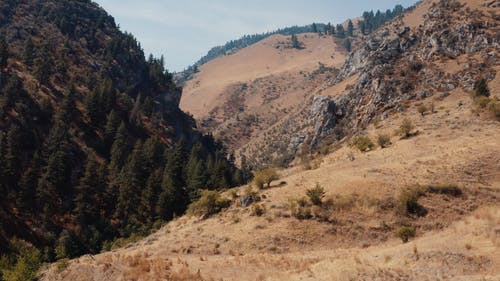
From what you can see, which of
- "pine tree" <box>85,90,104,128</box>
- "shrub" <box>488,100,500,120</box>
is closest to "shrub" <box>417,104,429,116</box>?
"shrub" <box>488,100,500,120</box>

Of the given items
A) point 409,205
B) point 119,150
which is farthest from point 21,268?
point 119,150

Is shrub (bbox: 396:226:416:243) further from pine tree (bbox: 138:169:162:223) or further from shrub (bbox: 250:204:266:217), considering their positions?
pine tree (bbox: 138:169:162:223)

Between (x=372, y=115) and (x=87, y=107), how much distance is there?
77.2 metres

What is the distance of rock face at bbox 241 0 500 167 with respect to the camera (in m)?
84.2

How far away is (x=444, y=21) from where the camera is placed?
101 m

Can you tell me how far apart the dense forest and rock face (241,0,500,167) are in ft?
110

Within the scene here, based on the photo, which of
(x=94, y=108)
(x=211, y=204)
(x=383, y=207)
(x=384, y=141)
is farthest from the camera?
(x=94, y=108)

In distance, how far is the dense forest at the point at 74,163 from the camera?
220 ft

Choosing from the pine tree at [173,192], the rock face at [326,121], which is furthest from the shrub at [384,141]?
the pine tree at [173,192]

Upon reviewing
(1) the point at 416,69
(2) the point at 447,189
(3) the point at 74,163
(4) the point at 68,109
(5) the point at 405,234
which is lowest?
(5) the point at 405,234

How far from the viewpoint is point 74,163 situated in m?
84.9

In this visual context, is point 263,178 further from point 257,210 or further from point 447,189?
point 447,189

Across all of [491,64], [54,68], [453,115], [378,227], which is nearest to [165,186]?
[378,227]

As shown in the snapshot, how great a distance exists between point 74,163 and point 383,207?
7281 cm
